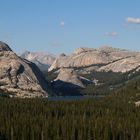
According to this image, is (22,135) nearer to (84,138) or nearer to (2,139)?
(2,139)

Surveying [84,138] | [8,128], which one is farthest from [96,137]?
[8,128]

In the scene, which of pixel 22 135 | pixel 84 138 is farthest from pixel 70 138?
pixel 22 135

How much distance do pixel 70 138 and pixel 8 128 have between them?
1032 inches

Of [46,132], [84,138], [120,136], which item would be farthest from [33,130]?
[120,136]

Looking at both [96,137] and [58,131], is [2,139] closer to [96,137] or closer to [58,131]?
[58,131]

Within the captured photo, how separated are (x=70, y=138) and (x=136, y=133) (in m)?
26.9

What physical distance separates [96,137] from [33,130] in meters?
26.2

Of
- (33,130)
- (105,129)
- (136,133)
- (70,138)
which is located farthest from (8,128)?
(136,133)

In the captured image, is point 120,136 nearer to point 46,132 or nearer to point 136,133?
point 136,133

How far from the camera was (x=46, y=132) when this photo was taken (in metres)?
195

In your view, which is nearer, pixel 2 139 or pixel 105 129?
pixel 2 139

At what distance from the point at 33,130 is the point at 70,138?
16416 mm

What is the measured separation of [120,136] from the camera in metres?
194

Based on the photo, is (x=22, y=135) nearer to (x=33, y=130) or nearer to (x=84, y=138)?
(x=33, y=130)
